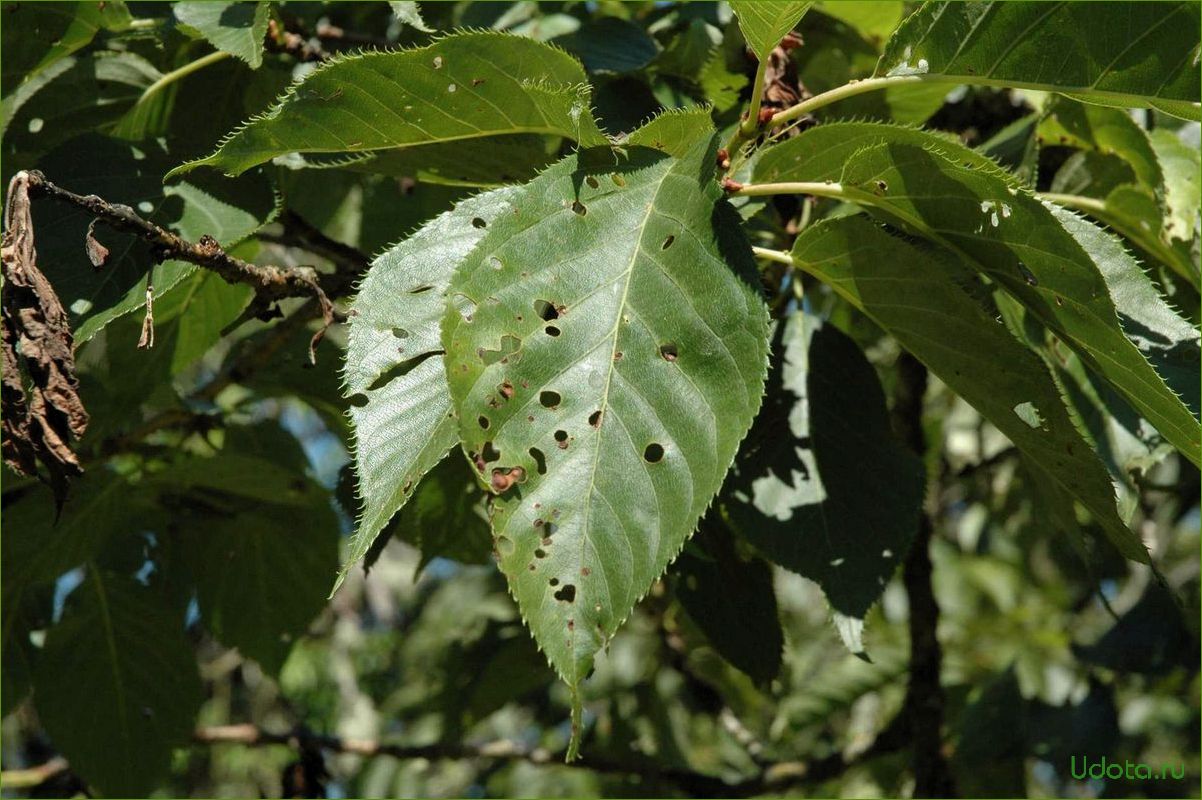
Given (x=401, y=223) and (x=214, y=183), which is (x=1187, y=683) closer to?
(x=401, y=223)

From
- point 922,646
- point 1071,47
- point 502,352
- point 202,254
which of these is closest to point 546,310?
point 502,352

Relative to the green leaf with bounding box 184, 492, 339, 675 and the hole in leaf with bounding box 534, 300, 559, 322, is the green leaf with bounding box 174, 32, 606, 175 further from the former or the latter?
the green leaf with bounding box 184, 492, 339, 675

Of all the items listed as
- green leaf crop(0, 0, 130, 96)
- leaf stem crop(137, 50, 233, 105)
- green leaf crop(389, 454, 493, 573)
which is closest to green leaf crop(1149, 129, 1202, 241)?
green leaf crop(389, 454, 493, 573)

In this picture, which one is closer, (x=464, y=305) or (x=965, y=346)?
(x=464, y=305)

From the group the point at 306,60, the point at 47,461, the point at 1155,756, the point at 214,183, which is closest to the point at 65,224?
the point at 214,183

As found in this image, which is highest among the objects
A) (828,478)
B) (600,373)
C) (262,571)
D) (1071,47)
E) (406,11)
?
(1071,47)

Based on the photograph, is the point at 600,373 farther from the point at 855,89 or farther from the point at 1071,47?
the point at 1071,47

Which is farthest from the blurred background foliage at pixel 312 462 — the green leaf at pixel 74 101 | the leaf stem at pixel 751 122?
the leaf stem at pixel 751 122
